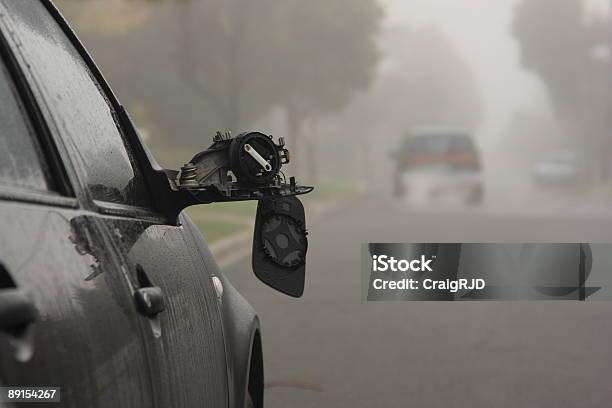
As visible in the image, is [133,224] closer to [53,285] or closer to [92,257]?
[92,257]

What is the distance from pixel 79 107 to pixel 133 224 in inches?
11.3

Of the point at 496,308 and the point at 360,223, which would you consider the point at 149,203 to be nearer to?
the point at 496,308

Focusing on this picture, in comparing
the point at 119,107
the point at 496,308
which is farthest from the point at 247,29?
the point at 119,107

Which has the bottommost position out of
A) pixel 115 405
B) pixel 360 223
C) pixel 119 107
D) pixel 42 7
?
pixel 360 223

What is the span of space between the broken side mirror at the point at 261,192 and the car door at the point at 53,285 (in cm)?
47

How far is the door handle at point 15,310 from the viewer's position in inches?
55.0

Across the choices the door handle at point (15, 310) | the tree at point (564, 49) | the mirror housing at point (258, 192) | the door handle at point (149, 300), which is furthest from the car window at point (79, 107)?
the tree at point (564, 49)

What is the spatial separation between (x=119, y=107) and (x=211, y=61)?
119 ft

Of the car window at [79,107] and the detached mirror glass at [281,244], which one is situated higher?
the car window at [79,107]

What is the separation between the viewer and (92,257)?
192 cm

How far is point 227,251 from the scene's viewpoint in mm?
16203

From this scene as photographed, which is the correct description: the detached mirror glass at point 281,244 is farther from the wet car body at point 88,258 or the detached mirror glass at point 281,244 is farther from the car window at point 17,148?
the car window at point 17,148

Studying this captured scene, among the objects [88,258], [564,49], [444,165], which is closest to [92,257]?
[88,258]

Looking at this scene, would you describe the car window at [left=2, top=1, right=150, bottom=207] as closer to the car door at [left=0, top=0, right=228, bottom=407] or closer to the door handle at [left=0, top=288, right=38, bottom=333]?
the car door at [left=0, top=0, right=228, bottom=407]
